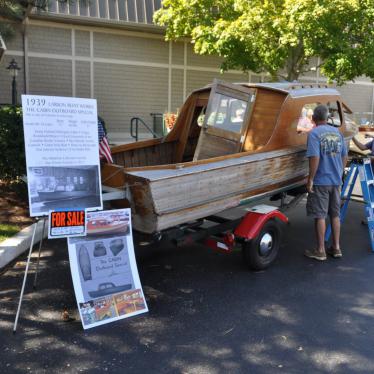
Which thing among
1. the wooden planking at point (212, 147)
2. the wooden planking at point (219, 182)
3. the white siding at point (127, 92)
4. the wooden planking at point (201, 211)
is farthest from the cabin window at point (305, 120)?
the white siding at point (127, 92)

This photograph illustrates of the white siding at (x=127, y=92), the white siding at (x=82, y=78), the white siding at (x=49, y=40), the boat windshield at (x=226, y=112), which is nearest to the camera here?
the boat windshield at (x=226, y=112)

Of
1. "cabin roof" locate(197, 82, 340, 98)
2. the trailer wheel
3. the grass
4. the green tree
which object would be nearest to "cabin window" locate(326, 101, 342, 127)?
"cabin roof" locate(197, 82, 340, 98)

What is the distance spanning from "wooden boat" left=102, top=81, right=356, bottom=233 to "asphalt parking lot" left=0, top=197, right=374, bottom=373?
831 mm

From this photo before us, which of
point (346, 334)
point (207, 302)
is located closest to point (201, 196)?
point (207, 302)

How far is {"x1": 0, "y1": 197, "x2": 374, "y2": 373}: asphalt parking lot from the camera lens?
10.7 ft

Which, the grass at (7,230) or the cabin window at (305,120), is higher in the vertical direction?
the cabin window at (305,120)

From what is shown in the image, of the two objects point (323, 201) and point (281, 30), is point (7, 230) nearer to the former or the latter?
point (323, 201)

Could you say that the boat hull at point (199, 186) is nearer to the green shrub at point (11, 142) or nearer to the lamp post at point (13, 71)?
the green shrub at point (11, 142)

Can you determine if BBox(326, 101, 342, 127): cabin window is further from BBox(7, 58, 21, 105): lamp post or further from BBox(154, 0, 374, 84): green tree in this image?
BBox(7, 58, 21, 105): lamp post

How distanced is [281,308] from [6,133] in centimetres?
462

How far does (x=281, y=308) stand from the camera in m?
4.19

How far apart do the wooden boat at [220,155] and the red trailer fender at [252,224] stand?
0.23m

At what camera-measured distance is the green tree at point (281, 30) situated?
10672 millimetres

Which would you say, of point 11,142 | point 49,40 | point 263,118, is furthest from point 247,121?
point 49,40
